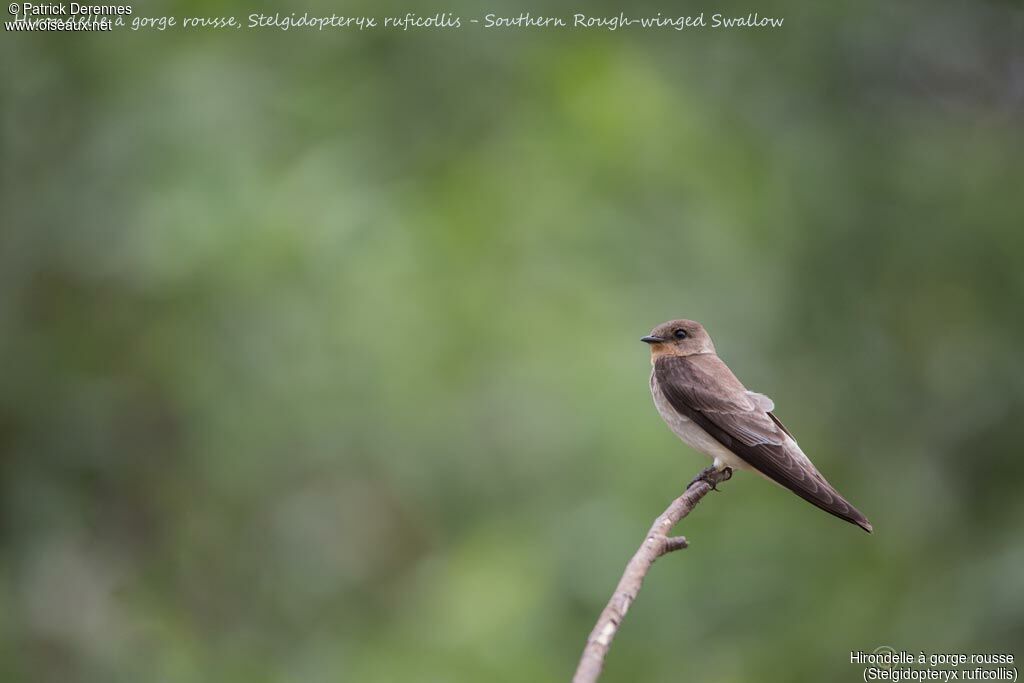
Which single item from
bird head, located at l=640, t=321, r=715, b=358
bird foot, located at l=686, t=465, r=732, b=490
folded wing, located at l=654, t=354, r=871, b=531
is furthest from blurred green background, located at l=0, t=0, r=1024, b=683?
bird foot, located at l=686, t=465, r=732, b=490

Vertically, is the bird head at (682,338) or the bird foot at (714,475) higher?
the bird head at (682,338)

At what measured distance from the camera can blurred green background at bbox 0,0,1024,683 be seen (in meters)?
5.48

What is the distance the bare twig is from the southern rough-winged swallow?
114cm

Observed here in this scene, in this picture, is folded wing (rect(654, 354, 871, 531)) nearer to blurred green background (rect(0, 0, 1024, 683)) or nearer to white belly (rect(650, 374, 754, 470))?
white belly (rect(650, 374, 754, 470))

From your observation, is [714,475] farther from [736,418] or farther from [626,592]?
[626,592]

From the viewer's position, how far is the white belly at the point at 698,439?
14.1 feet

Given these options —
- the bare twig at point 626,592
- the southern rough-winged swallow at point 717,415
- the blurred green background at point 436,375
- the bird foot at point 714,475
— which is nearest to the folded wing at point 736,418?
the southern rough-winged swallow at point 717,415

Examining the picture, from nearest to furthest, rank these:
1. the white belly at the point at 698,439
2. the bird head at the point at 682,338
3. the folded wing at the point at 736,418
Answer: the folded wing at the point at 736,418 → the white belly at the point at 698,439 → the bird head at the point at 682,338

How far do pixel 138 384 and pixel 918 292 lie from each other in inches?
193

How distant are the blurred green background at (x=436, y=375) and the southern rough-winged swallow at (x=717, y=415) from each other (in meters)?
0.85

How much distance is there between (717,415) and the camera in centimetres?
437

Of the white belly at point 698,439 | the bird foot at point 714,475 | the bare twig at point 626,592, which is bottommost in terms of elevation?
the bare twig at point 626,592

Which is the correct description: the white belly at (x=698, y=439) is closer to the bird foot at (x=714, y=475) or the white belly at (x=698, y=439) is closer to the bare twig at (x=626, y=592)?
the bird foot at (x=714, y=475)

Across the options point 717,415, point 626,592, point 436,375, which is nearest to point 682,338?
point 717,415
